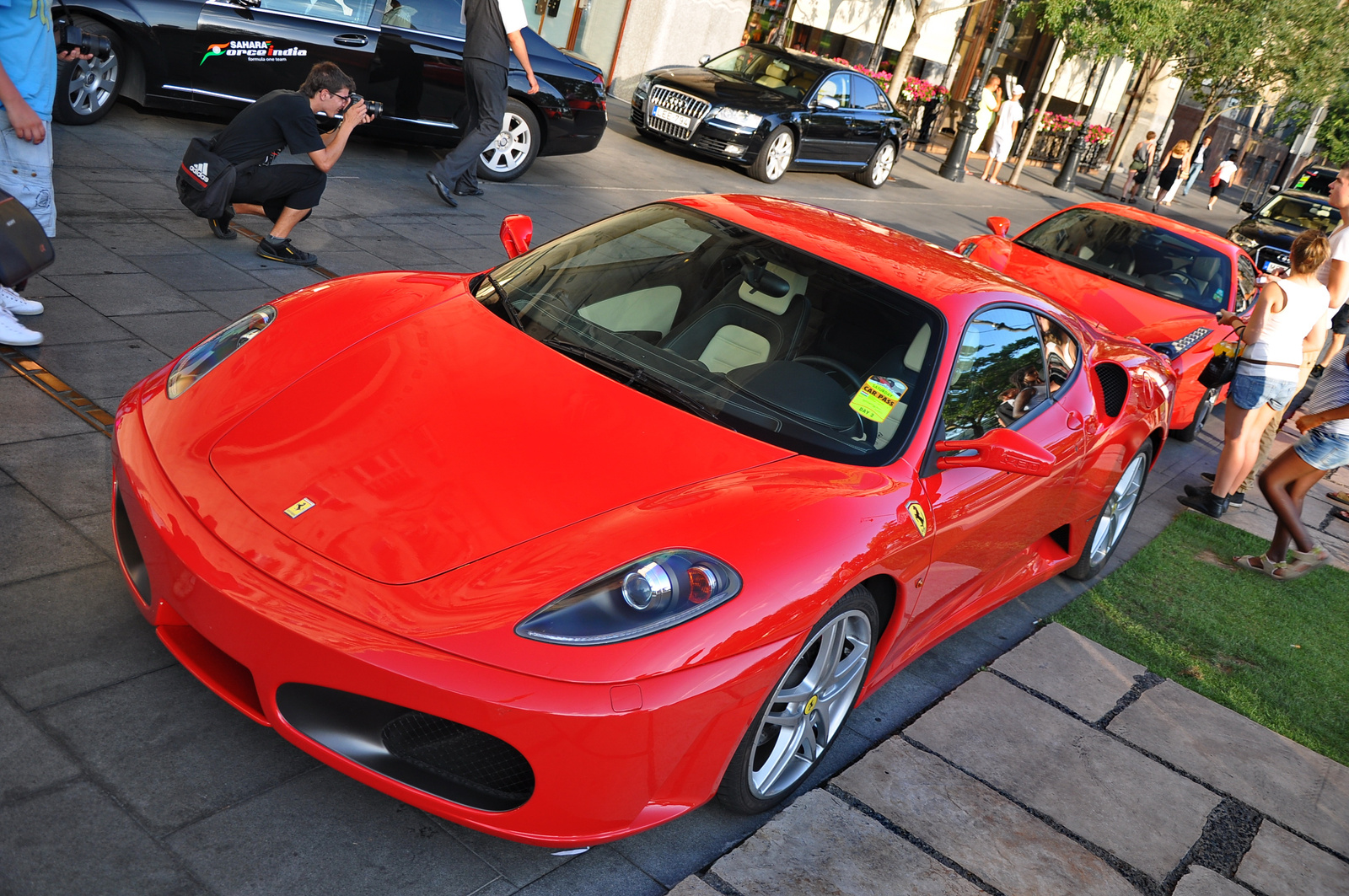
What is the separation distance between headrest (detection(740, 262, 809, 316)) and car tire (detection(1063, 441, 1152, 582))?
2.16 m

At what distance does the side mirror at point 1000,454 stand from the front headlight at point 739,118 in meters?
11.1

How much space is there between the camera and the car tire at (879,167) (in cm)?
1638

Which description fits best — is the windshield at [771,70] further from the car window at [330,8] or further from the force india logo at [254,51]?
the force india logo at [254,51]

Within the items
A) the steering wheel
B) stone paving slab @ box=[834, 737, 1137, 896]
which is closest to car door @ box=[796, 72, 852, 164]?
the steering wheel

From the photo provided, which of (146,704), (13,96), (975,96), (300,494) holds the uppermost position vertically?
(975,96)

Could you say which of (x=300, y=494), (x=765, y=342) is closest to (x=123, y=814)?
(x=300, y=494)

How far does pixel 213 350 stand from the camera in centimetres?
322

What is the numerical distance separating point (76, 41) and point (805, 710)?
6263 millimetres

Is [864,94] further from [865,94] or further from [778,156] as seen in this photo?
[778,156]

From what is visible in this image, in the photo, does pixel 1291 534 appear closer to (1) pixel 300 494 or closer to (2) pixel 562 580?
(2) pixel 562 580

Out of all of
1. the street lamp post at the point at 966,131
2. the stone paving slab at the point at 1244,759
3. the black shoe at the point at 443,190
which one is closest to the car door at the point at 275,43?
the black shoe at the point at 443,190

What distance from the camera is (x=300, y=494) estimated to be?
2602mm

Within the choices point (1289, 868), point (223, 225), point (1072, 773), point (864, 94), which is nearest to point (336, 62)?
point (223, 225)

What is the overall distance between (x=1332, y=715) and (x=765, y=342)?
3025 mm
